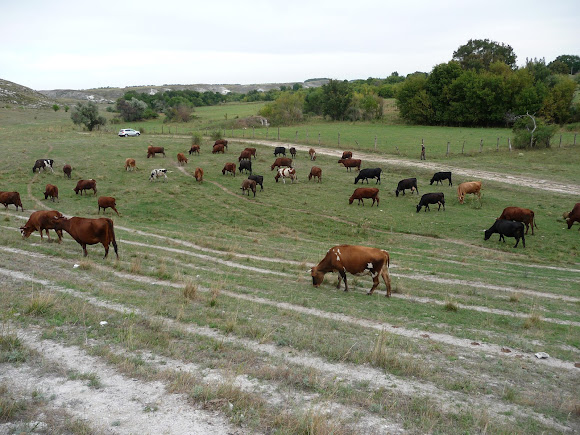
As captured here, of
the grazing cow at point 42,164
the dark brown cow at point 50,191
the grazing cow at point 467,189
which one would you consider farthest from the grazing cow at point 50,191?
the grazing cow at point 467,189

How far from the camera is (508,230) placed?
21969 millimetres

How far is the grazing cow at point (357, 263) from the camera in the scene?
1354cm

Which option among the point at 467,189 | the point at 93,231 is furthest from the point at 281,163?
the point at 93,231

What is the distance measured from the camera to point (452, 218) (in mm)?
26531

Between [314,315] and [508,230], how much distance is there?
15362 mm

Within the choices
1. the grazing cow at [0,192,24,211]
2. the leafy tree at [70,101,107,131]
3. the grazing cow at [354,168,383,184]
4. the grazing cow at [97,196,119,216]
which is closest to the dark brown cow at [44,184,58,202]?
the grazing cow at [0,192,24,211]

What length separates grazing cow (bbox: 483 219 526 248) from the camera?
71.1 feet

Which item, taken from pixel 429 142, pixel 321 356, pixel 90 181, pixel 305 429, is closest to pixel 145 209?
pixel 90 181

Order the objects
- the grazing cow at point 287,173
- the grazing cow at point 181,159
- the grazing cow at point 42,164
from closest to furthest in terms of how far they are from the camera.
Answer: the grazing cow at point 287,173 → the grazing cow at point 42,164 → the grazing cow at point 181,159

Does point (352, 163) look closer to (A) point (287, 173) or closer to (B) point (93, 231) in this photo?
(A) point (287, 173)

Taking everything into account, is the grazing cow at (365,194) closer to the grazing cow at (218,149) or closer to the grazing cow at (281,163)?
the grazing cow at (281,163)

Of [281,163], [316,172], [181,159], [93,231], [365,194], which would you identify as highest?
[281,163]

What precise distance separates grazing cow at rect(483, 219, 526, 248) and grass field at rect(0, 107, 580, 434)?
0.65 meters

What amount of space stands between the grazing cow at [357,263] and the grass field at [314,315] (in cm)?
51
